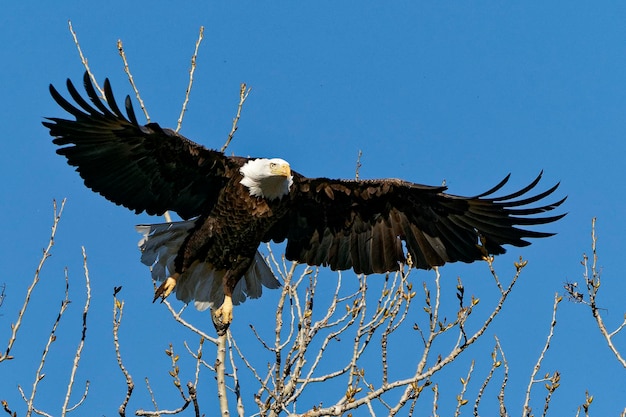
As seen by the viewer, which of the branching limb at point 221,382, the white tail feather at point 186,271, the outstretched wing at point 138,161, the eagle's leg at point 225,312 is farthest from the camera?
the white tail feather at point 186,271

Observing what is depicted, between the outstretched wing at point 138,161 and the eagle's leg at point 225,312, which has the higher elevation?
the outstretched wing at point 138,161

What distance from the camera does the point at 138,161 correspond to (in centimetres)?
645

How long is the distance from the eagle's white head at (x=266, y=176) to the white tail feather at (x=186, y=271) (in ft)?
2.40

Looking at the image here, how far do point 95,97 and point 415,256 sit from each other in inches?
117

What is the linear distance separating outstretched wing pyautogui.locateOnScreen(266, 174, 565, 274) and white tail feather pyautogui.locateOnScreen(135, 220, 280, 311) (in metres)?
0.49

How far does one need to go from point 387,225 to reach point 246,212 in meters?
1.35

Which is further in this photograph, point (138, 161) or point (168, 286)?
point (168, 286)

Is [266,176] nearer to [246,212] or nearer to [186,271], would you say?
[246,212]

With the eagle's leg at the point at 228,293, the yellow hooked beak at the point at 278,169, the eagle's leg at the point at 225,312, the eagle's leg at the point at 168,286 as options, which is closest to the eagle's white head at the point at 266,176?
the yellow hooked beak at the point at 278,169

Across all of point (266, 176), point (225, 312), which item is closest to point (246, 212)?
point (266, 176)

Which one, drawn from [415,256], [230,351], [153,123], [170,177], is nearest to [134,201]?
[170,177]

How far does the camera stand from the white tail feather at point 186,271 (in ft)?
22.6

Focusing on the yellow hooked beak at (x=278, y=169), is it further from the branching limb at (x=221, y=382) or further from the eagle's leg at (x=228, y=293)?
the branching limb at (x=221, y=382)

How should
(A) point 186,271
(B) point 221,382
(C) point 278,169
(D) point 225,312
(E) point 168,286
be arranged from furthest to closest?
(A) point 186,271
(E) point 168,286
(D) point 225,312
(C) point 278,169
(B) point 221,382
